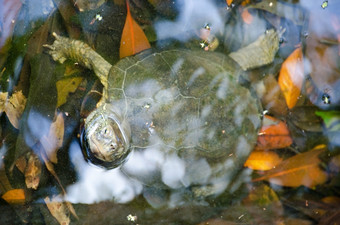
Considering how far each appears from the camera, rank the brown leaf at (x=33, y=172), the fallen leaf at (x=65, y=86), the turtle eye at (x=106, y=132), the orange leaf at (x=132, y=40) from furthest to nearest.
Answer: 1. the orange leaf at (x=132, y=40)
2. the fallen leaf at (x=65, y=86)
3. the brown leaf at (x=33, y=172)
4. the turtle eye at (x=106, y=132)

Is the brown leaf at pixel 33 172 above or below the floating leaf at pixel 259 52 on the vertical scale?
below

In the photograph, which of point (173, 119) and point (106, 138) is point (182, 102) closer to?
point (173, 119)

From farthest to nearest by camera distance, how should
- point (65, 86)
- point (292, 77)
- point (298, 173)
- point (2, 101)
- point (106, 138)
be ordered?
1. point (292, 77)
2. point (298, 173)
3. point (65, 86)
4. point (2, 101)
5. point (106, 138)

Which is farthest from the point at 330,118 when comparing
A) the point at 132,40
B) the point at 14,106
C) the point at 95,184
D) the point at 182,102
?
the point at 14,106

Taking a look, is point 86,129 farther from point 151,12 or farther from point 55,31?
point 151,12

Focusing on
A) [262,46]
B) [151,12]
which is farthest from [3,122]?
[262,46]

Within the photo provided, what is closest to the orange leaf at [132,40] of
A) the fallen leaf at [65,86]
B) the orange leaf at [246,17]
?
the fallen leaf at [65,86]

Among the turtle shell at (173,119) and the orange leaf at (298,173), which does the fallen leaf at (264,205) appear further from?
the turtle shell at (173,119)
